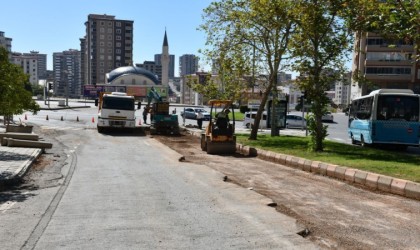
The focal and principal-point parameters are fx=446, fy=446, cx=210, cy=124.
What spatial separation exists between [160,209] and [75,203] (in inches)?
65.3

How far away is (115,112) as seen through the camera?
2912 centimetres

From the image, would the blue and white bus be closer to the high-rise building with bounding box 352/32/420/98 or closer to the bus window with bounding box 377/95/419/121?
the bus window with bounding box 377/95/419/121

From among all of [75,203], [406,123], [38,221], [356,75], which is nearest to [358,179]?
[75,203]

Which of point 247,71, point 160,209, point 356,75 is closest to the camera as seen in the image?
point 160,209

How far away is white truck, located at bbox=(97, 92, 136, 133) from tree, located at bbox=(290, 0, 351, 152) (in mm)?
14125

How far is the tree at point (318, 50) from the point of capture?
17.3 meters

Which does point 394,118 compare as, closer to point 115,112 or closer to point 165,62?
point 115,112

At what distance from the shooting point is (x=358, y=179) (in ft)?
36.7

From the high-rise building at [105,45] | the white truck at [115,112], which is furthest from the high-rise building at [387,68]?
the high-rise building at [105,45]

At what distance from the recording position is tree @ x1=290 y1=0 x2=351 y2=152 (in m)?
17.3

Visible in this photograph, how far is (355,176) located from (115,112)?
20487 millimetres

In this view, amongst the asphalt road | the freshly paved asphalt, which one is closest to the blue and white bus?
the freshly paved asphalt

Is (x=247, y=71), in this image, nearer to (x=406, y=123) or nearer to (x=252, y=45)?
(x=252, y=45)

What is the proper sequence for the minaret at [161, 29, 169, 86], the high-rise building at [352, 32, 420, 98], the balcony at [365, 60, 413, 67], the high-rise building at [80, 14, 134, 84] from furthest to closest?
the high-rise building at [80, 14, 134, 84], the minaret at [161, 29, 169, 86], the balcony at [365, 60, 413, 67], the high-rise building at [352, 32, 420, 98]
